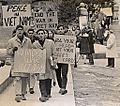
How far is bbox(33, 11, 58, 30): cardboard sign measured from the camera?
3.08 metres

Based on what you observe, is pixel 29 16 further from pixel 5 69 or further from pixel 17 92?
pixel 5 69

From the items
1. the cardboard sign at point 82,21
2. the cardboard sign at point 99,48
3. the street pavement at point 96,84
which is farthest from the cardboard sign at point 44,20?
the cardboard sign at point 99,48

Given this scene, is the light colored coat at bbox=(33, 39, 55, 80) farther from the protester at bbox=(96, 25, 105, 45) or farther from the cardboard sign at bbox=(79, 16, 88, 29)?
the protester at bbox=(96, 25, 105, 45)

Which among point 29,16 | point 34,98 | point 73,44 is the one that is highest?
point 29,16

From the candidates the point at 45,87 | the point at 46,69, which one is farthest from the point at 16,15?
the point at 45,87

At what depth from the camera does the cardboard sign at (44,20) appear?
3084mm

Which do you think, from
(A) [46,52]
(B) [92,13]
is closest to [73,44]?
(A) [46,52]

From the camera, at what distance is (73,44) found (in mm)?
3260

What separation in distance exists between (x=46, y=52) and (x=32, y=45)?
0.49ft

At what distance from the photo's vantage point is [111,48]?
451cm

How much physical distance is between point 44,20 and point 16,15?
0.25m

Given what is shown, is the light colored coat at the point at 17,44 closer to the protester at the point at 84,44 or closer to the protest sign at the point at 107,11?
the protester at the point at 84,44

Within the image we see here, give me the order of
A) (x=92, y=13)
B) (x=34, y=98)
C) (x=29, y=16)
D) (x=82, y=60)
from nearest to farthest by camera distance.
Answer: (x=29, y=16) < (x=34, y=98) < (x=92, y=13) < (x=82, y=60)

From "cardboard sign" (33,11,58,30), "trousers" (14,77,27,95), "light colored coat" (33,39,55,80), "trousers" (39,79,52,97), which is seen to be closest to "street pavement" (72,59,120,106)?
"trousers" (39,79,52,97)
